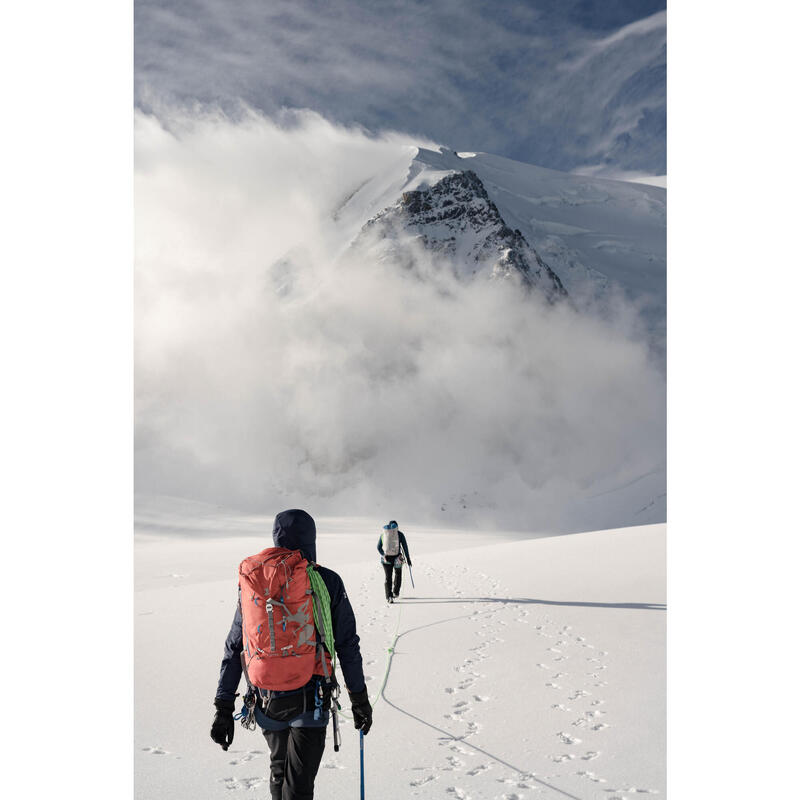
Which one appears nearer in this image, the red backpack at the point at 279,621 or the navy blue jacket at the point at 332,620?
the red backpack at the point at 279,621

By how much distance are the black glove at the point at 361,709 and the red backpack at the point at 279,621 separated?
14.3 inches

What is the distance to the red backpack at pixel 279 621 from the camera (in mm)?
3131

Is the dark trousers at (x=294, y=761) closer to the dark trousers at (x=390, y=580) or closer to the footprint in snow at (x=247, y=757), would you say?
the footprint in snow at (x=247, y=757)

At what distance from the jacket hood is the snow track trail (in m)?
2.12

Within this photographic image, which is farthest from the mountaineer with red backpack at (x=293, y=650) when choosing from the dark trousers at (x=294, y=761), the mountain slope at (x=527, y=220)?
the mountain slope at (x=527, y=220)

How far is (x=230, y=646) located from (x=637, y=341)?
153 meters

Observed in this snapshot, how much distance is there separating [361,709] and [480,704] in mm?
2567

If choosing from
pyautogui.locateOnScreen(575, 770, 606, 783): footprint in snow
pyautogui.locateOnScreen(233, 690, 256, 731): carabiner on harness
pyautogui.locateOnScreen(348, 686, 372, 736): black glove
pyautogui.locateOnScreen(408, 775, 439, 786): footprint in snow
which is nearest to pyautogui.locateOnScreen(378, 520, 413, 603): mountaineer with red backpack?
pyautogui.locateOnScreen(408, 775, 439, 786): footprint in snow

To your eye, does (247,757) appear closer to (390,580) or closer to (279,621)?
(279,621)

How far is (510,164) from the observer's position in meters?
181

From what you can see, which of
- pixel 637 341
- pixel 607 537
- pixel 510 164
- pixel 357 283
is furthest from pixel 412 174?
pixel 607 537

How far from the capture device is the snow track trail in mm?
4277
